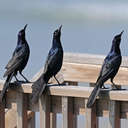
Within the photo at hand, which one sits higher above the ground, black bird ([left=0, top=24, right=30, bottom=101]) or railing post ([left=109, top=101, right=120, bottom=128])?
black bird ([left=0, top=24, right=30, bottom=101])

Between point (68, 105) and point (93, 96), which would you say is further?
point (68, 105)

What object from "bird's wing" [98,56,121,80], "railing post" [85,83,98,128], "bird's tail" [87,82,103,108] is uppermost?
"bird's wing" [98,56,121,80]

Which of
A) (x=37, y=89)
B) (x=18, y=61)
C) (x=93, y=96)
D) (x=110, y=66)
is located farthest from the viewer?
(x=18, y=61)

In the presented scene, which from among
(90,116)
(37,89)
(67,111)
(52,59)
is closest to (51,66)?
(52,59)

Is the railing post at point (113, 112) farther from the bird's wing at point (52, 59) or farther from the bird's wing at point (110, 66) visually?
the bird's wing at point (52, 59)

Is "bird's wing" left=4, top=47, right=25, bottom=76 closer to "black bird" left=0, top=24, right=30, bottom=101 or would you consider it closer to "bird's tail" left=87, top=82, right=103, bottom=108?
"black bird" left=0, top=24, right=30, bottom=101

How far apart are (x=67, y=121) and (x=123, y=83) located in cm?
82

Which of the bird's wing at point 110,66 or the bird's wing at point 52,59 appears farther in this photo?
the bird's wing at point 52,59

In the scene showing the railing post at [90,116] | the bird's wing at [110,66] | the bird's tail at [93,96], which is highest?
the bird's wing at [110,66]

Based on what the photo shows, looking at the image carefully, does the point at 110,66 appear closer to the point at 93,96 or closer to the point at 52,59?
the point at 93,96

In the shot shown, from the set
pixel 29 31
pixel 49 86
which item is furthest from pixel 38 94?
pixel 29 31

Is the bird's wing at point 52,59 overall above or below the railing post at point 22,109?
above

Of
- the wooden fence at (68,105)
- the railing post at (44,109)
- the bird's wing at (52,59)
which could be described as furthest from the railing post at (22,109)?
the bird's wing at (52,59)

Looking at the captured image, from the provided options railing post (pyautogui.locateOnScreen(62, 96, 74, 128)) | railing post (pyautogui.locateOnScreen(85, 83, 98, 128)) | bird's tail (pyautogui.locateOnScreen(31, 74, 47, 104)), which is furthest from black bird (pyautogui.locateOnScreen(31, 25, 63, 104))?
railing post (pyautogui.locateOnScreen(85, 83, 98, 128))
